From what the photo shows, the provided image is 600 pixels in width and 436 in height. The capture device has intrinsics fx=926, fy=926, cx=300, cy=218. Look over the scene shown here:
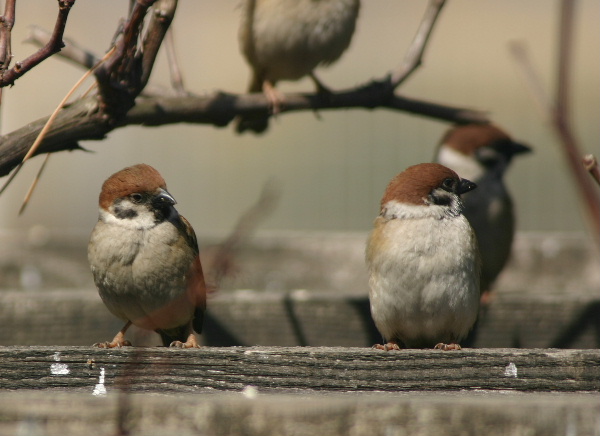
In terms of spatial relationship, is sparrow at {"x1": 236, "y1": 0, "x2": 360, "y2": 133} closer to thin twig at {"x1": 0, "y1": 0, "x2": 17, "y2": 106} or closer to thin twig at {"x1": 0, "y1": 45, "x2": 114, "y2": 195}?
thin twig at {"x1": 0, "y1": 45, "x2": 114, "y2": 195}

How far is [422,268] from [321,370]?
103 cm

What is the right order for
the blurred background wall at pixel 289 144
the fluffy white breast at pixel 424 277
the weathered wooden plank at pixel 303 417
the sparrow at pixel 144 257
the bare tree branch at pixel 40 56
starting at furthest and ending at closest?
the blurred background wall at pixel 289 144
the sparrow at pixel 144 257
the fluffy white breast at pixel 424 277
the bare tree branch at pixel 40 56
the weathered wooden plank at pixel 303 417

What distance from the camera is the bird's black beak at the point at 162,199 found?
126 inches

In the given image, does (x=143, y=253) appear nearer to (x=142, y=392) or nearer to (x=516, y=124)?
(x=142, y=392)

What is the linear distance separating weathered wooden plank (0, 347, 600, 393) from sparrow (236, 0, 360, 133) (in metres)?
3.37

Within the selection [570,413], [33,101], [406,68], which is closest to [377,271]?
[406,68]

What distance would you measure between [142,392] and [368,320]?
1577 millimetres

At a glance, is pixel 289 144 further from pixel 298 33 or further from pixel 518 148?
pixel 518 148

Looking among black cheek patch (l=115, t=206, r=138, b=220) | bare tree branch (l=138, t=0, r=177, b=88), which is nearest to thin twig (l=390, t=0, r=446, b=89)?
black cheek patch (l=115, t=206, r=138, b=220)

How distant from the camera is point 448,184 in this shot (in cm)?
323

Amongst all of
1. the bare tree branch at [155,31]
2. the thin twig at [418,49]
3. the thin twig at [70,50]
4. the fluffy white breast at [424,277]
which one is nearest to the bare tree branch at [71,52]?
the thin twig at [70,50]

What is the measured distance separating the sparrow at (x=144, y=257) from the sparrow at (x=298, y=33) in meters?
2.12

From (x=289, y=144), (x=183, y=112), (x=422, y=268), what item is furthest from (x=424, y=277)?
(x=289, y=144)

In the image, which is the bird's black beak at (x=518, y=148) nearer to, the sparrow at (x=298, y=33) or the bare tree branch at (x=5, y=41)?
the sparrow at (x=298, y=33)
